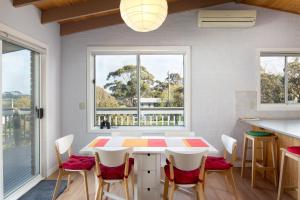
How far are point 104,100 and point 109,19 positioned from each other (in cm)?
146

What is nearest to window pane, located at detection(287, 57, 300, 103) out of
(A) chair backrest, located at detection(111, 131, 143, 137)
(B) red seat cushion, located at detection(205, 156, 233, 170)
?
(B) red seat cushion, located at detection(205, 156, 233, 170)

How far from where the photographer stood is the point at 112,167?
106 inches

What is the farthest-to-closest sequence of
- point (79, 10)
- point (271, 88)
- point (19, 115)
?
point (271, 88)
point (79, 10)
point (19, 115)

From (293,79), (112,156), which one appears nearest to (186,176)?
(112,156)

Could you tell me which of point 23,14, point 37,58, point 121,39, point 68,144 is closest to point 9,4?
point 23,14

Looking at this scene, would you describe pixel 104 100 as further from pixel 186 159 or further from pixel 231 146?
pixel 186 159

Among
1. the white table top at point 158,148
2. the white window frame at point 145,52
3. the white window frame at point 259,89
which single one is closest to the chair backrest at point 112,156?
the white table top at point 158,148

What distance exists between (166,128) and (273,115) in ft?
6.26

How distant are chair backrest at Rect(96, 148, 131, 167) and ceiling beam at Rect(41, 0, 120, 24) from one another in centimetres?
216

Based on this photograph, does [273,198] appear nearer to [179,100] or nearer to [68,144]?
[179,100]

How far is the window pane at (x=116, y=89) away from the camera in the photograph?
16.1ft

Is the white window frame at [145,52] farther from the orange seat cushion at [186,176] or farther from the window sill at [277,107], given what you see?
the orange seat cushion at [186,176]

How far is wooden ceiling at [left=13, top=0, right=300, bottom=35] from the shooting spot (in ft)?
12.4

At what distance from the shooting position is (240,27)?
15.1 feet
